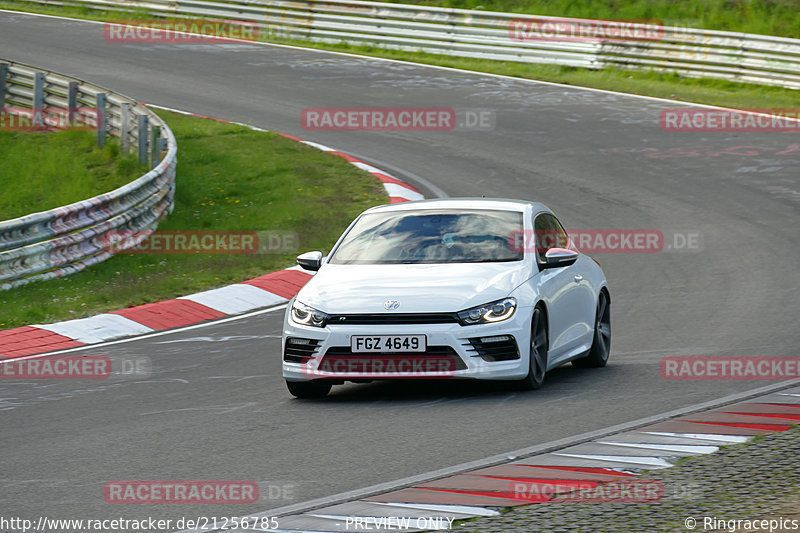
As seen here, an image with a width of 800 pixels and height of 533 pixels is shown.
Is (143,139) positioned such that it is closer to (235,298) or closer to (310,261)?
(235,298)

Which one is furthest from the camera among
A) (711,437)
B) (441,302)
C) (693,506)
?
(441,302)

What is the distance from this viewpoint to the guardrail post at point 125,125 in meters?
19.9

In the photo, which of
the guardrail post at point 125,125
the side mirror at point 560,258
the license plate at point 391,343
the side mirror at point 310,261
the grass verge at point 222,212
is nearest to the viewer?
the license plate at point 391,343

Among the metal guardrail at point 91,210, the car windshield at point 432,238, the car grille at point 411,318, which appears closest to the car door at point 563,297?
the car windshield at point 432,238

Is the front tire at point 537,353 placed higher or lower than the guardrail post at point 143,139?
higher

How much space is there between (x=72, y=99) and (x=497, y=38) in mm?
11919

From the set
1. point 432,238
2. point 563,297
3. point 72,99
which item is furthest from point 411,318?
point 72,99

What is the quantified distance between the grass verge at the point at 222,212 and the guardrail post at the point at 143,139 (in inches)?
25.6

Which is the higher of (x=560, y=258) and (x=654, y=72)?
(x=560, y=258)

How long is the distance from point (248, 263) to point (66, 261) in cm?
225

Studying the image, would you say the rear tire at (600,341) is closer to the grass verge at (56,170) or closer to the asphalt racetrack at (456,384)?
the asphalt racetrack at (456,384)

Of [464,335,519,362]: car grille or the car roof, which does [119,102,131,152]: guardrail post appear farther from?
[464,335,519,362]: car grille

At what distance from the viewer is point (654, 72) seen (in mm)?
28391

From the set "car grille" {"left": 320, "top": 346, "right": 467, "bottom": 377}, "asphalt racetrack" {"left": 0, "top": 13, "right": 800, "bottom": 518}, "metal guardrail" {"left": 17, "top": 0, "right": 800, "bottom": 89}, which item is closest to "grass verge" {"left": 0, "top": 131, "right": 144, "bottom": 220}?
"asphalt racetrack" {"left": 0, "top": 13, "right": 800, "bottom": 518}
